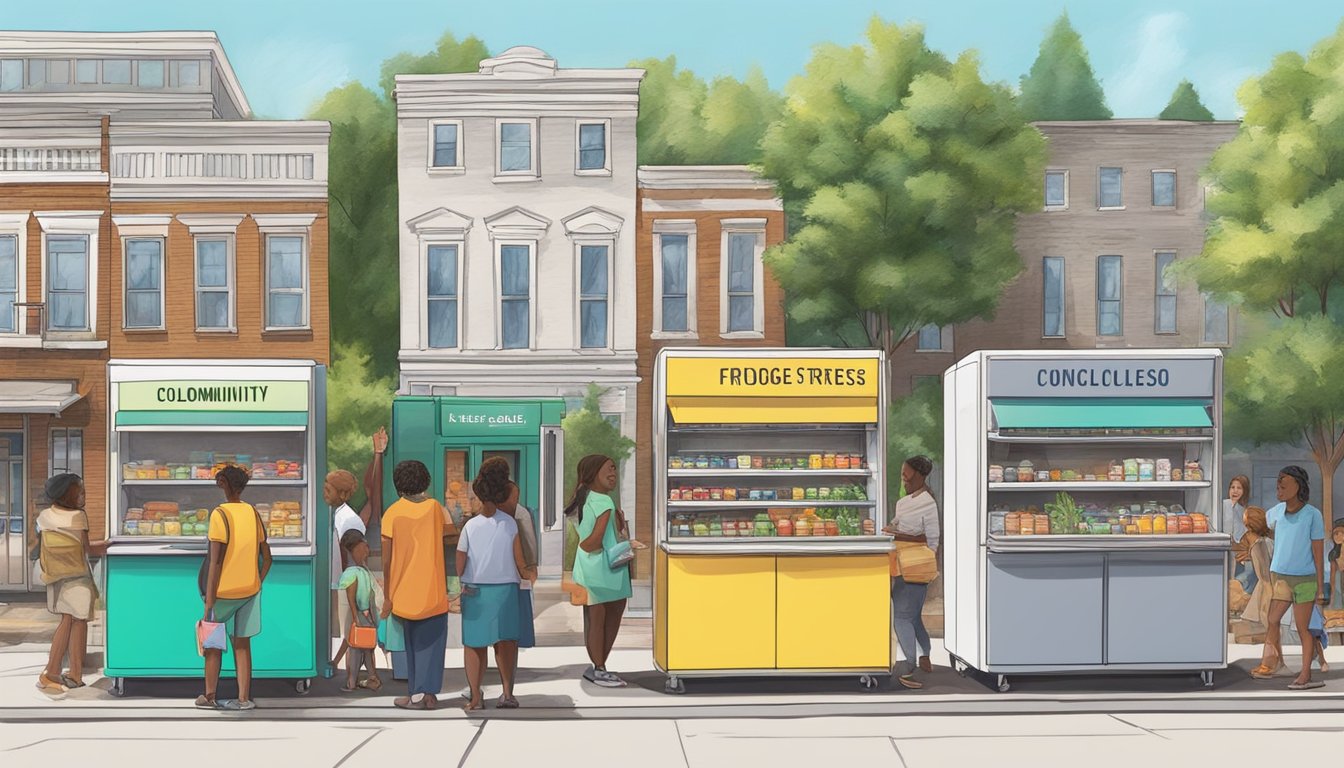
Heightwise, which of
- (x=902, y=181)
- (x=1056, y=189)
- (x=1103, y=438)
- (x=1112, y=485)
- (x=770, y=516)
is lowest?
(x=770, y=516)

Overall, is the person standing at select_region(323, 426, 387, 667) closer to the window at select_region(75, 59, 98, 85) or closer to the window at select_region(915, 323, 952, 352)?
the window at select_region(915, 323, 952, 352)

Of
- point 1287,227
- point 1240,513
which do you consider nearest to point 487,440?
point 1287,227

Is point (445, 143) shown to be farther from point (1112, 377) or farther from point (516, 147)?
point (1112, 377)

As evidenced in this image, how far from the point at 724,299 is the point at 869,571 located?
49.4ft

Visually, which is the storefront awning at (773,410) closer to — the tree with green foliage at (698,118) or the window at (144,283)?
the window at (144,283)

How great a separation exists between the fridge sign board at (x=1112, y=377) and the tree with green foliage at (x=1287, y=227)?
1093 cm

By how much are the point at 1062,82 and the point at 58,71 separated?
2526 centimetres

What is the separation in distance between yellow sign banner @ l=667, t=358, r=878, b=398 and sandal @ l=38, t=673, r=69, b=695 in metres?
5.42

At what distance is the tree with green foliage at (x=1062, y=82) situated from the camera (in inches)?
1603

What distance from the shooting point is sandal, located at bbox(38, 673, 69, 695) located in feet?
40.3

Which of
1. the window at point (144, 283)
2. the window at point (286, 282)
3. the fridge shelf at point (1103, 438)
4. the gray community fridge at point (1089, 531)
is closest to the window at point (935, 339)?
the window at point (286, 282)

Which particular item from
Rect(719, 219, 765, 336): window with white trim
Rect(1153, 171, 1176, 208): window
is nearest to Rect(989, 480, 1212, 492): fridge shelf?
Rect(719, 219, 765, 336): window with white trim

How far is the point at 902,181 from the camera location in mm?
24359

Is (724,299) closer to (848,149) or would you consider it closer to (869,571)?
(848,149)
